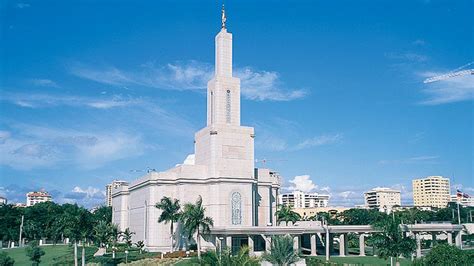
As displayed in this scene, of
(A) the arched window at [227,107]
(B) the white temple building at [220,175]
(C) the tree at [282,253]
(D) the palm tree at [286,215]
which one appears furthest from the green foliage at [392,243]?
(A) the arched window at [227,107]

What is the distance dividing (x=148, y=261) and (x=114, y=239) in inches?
477

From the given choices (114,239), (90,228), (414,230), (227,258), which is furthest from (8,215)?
(227,258)

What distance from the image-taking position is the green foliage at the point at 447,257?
146 ft

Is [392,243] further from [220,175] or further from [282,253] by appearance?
[220,175]

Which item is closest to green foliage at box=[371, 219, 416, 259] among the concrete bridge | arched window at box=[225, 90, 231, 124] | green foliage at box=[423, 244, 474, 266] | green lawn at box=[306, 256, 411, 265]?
green foliage at box=[423, 244, 474, 266]

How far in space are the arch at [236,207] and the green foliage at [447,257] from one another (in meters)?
35.3

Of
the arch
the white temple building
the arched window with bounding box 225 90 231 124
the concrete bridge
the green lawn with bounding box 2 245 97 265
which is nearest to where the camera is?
the concrete bridge

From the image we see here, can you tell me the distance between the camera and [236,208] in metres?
77.5

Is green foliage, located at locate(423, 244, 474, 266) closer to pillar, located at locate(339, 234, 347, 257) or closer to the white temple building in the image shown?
pillar, located at locate(339, 234, 347, 257)

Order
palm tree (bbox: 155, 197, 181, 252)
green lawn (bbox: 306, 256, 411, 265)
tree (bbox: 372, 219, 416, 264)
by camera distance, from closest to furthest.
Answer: tree (bbox: 372, 219, 416, 264), green lawn (bbox: 306, 256, 411, 265), palm tree (bbox: 155, 197, 181, 252)

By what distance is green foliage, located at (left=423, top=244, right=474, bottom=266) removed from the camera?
44406mm

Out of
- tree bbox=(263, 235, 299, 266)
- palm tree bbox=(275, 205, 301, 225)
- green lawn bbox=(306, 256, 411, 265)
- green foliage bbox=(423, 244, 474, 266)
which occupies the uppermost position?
palm tree bbox=(275, 205, 301, 225)

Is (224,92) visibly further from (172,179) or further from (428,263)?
(428,263)

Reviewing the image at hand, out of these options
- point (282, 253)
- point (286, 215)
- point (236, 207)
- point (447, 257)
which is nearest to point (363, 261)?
point (447, 257)
